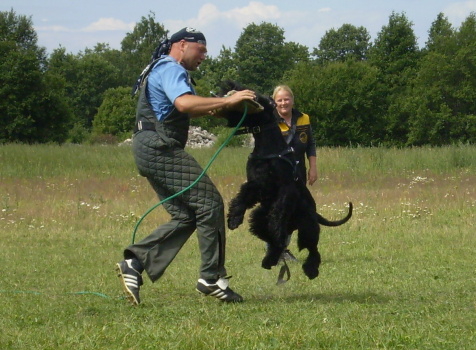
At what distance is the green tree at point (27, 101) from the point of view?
4584cm

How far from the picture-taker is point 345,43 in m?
81.8

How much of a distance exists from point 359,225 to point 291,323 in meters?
6.48

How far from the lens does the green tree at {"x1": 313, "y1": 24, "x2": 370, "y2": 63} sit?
81812 mm

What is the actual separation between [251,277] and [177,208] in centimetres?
195

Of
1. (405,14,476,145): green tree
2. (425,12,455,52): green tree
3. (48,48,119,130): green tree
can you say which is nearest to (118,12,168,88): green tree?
(48,48,119,130): green tree

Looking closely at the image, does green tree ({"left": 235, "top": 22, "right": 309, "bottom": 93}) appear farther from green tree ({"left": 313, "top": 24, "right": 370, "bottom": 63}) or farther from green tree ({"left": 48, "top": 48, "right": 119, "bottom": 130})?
green tree ({"left": 48, "top": 48, "right": 119, "bottom": 130})

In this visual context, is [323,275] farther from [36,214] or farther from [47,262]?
[36,214]

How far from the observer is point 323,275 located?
722cm

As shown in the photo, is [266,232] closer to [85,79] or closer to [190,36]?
[190,36]

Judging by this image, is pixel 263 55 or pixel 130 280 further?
pixel 263 55

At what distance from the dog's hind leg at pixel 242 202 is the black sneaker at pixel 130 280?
777mm

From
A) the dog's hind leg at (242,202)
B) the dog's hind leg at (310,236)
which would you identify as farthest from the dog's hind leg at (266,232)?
the dog's hind leg at (310,236)

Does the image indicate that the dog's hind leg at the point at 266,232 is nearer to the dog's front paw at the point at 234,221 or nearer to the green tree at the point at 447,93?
the dog's front paw at the point at 234,221

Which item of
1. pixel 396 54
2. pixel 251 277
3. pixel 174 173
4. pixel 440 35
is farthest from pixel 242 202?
pixel 396 54
